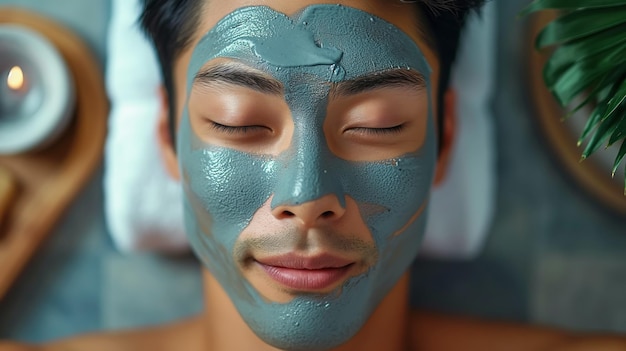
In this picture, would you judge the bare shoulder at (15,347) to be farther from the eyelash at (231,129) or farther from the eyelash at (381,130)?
the eyelash at (381,130)

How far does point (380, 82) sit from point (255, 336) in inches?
13.9

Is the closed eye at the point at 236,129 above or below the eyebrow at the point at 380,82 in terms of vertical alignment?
below

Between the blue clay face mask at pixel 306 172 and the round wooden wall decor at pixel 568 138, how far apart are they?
0.41 m

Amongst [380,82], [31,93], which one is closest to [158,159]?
[31,93]

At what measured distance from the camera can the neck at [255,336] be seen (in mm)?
811

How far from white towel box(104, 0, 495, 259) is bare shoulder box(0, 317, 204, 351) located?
0.49 feet

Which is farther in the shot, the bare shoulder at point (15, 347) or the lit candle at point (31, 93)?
the lit candle at point (31, 93)

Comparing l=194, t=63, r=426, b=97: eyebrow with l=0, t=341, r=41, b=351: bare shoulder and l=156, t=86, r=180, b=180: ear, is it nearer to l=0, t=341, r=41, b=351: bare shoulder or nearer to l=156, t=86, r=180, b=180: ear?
l=156, t=86, r=180, b=180: ear

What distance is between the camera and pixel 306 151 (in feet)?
2.25

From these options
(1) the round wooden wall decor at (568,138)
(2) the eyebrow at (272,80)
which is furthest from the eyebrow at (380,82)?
(1) the round wooden wall decor at (568,138)

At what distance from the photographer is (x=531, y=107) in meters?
1.12

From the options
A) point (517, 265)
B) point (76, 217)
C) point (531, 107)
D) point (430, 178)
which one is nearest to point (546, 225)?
point (517, 265)

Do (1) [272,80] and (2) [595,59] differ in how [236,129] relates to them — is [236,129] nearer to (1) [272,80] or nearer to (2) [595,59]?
(1) [272,80]

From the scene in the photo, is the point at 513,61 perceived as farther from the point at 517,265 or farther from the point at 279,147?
the point at 279,147
